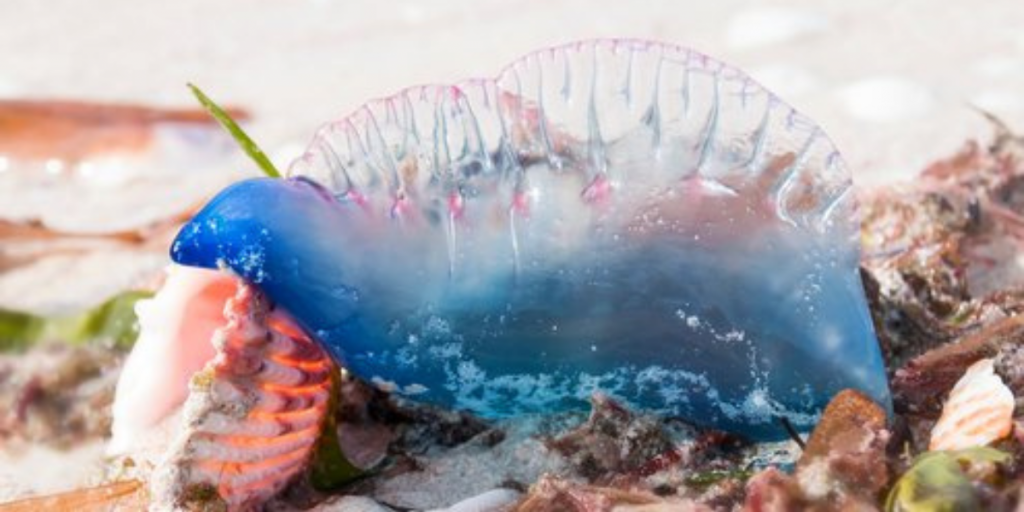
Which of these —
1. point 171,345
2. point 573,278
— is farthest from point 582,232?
point 171,345

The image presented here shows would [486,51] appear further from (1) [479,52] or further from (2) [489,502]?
(2) [489,502]

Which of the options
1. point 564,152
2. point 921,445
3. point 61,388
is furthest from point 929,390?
point 61,388

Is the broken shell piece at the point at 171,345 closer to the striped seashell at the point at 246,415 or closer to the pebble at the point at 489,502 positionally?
the striped seashell at the point at 246,415

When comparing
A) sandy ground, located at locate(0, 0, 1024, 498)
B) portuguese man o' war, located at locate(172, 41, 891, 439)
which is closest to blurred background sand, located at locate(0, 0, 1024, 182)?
sandy ground, located at locate(0, 0, 1024, 498)

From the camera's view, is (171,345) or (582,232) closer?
(582,232)

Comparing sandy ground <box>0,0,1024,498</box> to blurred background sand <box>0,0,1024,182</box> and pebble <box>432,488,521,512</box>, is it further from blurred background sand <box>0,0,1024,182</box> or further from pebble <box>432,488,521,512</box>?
pebble <box>432,488,521,512</box>

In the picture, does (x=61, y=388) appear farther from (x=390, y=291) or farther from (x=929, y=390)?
(x=929, y=390)
